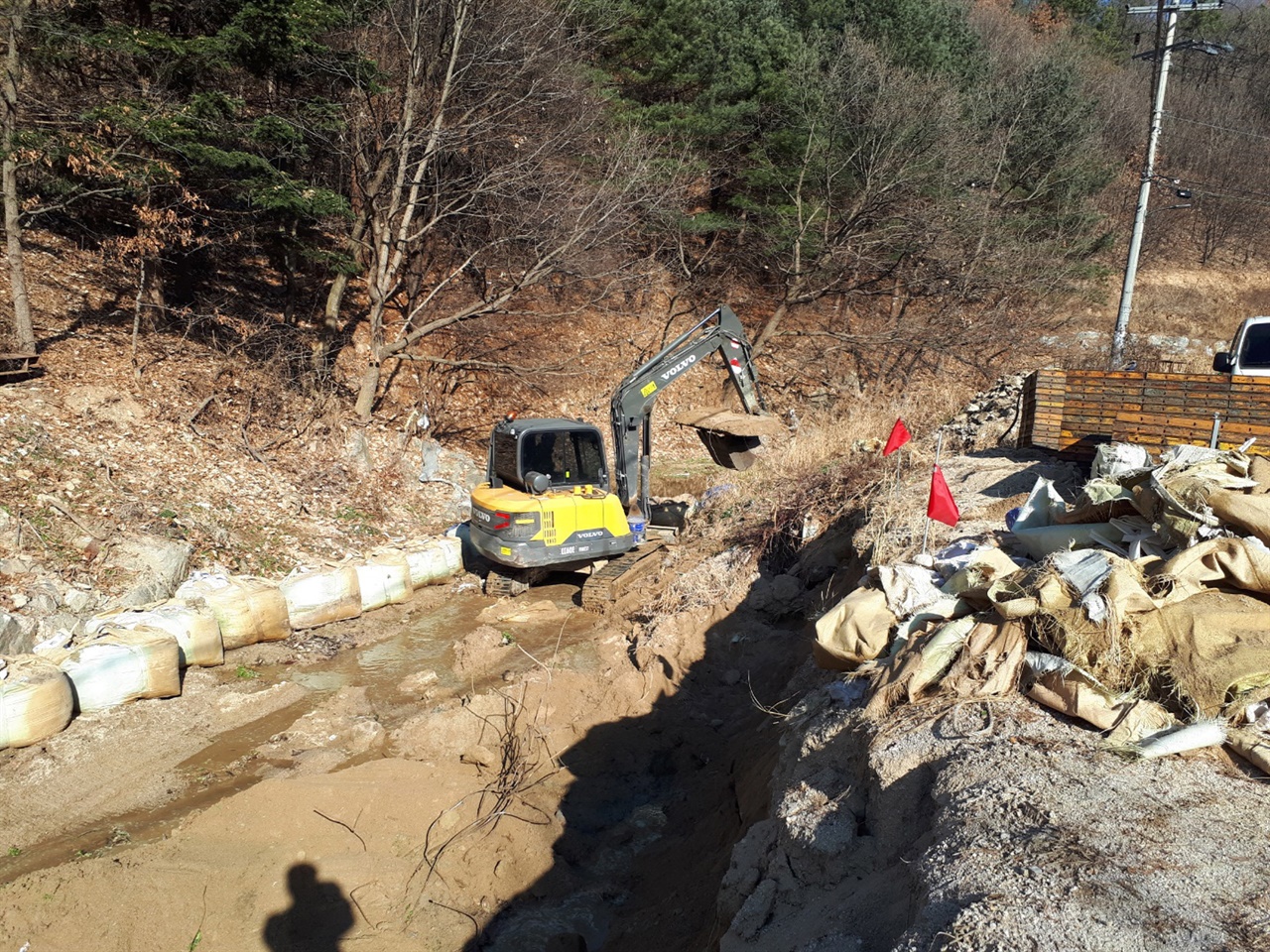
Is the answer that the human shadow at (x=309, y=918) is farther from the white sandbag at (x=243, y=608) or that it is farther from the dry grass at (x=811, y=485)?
the dry grass at (x=811, y=485)

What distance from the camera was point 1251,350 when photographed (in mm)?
9531

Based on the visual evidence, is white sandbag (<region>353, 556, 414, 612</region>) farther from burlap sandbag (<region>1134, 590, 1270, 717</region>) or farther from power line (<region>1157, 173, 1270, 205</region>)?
power line (<region>1157, 173, 1270, 205</region>)

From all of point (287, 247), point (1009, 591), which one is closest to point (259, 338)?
point (287, 247)

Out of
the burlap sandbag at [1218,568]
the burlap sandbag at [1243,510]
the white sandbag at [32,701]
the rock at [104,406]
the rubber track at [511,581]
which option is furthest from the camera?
the rock at [104,406]

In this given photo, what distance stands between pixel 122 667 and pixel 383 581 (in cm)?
328

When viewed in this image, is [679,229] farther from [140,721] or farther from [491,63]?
[140,721]

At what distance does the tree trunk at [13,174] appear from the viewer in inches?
429

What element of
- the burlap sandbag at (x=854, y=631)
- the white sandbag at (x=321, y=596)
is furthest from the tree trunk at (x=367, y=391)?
the burlap sandbag at (x=854, y=631)

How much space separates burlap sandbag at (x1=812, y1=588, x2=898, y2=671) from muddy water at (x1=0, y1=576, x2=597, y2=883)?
3602 millimetres

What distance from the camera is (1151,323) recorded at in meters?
26.6

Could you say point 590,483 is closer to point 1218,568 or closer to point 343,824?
point 343,824

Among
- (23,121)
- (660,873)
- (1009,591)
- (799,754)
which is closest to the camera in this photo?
(1009,591)

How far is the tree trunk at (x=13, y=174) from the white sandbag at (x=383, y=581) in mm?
6048

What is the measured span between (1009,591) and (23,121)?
13.4 m
